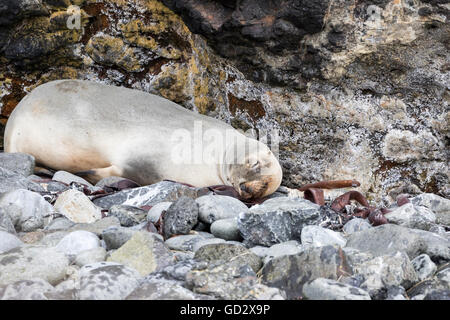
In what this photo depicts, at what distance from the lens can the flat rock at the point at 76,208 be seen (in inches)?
134

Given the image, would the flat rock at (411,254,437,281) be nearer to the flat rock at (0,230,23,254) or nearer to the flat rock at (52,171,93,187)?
the flat rock at (0,230,23,254)

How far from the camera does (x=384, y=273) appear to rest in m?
2.26

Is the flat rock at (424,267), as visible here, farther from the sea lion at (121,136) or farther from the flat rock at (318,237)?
the sea lion at (121,136)

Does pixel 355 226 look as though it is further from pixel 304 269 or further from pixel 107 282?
pixel 107 282

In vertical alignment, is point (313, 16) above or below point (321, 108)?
above

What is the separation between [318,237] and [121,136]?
2461 millimetres

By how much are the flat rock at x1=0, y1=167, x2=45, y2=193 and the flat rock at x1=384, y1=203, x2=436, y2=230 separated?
220 cm

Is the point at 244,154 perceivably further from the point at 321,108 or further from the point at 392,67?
the point at 392,67

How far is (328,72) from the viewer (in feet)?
16.3

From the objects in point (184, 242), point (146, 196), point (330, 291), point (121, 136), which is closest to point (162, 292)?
point (330, 291)

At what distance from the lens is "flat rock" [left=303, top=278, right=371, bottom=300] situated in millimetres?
1986

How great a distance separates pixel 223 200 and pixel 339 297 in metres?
1.53

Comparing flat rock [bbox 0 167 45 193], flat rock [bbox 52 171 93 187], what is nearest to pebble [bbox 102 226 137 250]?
flat rock [bbox 0 167 45 193]

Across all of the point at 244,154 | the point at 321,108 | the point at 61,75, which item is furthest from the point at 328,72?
the point at 61,75
